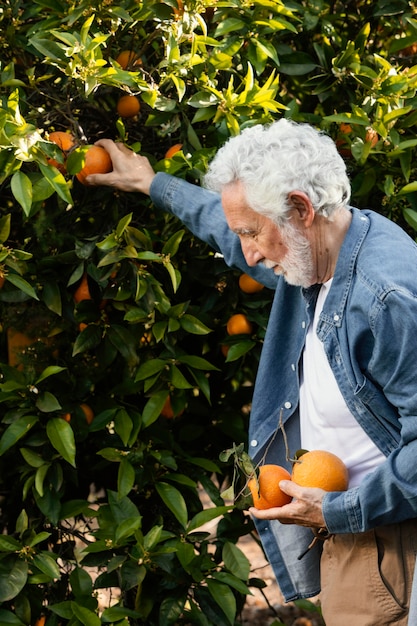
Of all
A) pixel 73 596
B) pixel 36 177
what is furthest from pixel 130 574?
pixel 36 177

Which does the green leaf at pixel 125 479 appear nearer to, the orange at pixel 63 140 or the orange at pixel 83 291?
the orange at pixel 83 291

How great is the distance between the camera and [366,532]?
2066 mm

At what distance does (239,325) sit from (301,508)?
756mm

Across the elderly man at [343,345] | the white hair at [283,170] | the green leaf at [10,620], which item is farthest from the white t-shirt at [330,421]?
the green leaf at [10,620]

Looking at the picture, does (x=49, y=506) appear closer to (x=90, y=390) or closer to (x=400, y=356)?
(x=90, y=390)

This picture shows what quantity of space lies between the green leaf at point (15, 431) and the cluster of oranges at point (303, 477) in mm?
616

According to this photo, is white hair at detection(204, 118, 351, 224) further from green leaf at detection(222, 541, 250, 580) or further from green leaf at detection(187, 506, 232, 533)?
green leaf at detection(222, 541, 250, 580)

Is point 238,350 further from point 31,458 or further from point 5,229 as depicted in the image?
point 5,229

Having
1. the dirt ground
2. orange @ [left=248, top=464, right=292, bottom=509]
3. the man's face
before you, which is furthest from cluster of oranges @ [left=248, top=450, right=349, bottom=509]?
the dirt ground

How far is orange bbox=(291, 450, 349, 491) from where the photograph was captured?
2.00 meters

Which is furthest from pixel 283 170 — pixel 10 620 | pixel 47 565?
pixel 10 620

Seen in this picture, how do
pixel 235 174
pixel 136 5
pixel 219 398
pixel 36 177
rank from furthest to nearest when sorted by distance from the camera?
pixel 219 398 → pixel 136 5 → pixel 36 177 → pixel 235 174

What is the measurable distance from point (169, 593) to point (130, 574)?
0.88ft

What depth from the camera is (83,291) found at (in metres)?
2.56
